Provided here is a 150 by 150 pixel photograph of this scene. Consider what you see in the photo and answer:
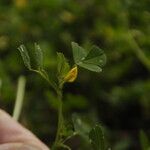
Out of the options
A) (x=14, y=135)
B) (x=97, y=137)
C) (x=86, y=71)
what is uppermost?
(x=97, y=137)

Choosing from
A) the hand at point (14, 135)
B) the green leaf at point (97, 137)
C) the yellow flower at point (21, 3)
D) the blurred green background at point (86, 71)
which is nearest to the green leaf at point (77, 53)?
the green leaf at point (97, 137)

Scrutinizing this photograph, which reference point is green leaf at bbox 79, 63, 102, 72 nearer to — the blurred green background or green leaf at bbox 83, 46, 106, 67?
green leaf at bbox 83, 46, 106, 67

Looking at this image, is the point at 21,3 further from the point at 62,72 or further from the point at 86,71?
the point at 62,72

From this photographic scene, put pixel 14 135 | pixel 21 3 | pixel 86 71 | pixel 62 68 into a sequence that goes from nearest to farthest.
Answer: pixel 62 68
pixel 14 135
pixel 86 71
pixel 21 3

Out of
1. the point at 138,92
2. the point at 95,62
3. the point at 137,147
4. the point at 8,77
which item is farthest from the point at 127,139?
the point at 95,62

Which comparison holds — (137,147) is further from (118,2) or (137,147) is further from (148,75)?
(118,2)

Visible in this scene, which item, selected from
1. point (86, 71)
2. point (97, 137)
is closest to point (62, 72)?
point (97, 137)

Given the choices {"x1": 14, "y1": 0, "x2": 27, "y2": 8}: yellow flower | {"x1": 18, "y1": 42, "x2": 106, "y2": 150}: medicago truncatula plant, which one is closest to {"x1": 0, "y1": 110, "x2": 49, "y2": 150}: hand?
{"x1": 18, "y1": 42, "x2": 106, "y2": 150}: medicago truncatula plant
